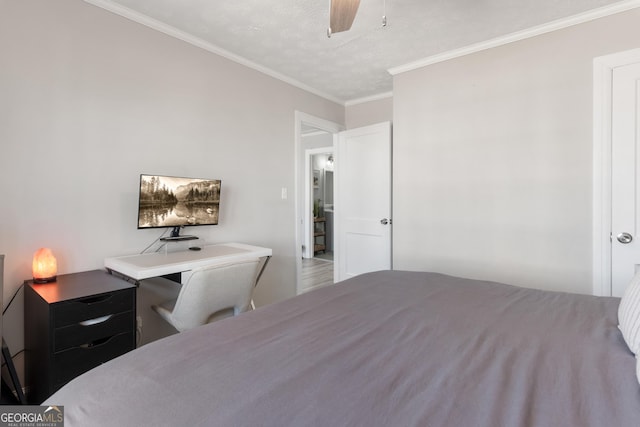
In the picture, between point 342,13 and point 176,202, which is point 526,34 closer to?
point 342,13

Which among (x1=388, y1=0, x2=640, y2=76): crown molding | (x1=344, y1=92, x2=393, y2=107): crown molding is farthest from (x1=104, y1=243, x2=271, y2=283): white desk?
(x1=344, y1=92, x2=393, y2=107): crown molding

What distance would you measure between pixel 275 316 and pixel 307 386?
1.58 ft

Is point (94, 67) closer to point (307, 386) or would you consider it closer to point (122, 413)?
point (122, 413)

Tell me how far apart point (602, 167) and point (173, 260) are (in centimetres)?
295

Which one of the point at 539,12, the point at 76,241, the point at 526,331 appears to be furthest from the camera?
the point at 539,12

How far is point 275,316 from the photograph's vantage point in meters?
1.26

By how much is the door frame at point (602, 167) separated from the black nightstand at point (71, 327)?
3.00m

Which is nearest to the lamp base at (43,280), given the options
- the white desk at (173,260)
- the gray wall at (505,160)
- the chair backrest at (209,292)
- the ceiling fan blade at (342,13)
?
the white desk at (173,260)

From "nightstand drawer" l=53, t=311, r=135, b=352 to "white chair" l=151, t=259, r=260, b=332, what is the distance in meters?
0.24

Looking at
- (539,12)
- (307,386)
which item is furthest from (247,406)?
(539,12)

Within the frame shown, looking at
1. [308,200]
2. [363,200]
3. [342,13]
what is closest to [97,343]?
[342,13]

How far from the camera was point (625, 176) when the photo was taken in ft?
7.10

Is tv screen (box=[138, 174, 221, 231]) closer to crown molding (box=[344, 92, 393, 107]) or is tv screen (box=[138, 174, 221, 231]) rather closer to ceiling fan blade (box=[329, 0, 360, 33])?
ceiling fan blade (box=[329, 0, 360, 33])

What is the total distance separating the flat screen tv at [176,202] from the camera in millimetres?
2223
